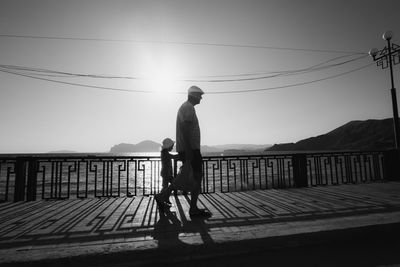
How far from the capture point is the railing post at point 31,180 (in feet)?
17.8

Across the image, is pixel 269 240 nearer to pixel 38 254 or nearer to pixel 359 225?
pixel 359 225

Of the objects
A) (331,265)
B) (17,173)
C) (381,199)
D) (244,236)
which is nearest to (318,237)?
(331,265)

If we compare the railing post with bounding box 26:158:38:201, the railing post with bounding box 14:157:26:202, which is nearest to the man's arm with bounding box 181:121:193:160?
the railing post with bounding box 26:158:38:201

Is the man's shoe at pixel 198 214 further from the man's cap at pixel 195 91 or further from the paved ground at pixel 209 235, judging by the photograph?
the man's cap at pixel 195 91

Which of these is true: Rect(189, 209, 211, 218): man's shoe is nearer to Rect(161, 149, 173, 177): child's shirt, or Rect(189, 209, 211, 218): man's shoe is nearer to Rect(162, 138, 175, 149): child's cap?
Rect(161, 149, 173, 177): child's shirt

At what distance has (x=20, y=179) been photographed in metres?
5.45

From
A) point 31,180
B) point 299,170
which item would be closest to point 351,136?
point 299,170

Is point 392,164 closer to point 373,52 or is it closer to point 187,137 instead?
point 373,52

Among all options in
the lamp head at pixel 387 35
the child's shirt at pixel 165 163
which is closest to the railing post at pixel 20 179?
the child's shirt at pixel 165 163

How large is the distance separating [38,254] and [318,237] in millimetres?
3050

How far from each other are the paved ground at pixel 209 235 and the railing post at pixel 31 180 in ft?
3.27

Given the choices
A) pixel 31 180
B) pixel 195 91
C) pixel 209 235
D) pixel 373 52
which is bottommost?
pixel 209 235

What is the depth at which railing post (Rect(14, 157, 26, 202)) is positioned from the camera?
5.35m

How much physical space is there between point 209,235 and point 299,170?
5.14 m
